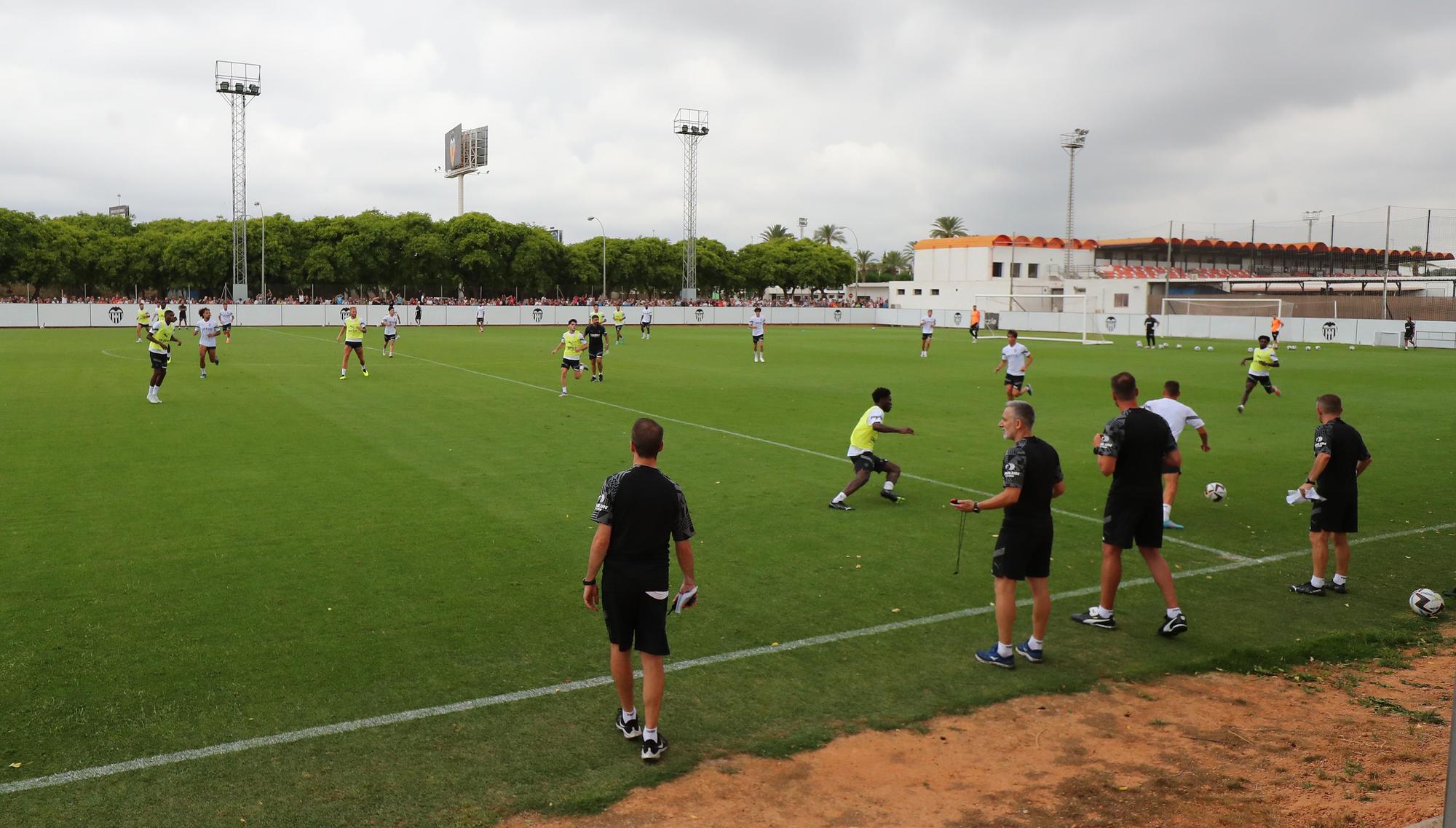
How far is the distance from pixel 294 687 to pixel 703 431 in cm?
1235

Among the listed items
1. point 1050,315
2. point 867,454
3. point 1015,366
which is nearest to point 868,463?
Result: point 867,454

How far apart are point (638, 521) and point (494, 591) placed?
3.59 meters

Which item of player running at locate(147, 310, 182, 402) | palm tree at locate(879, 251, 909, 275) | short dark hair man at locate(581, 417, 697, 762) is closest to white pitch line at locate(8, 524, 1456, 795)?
short dark hair man at locate(581, 417, 697, 762)

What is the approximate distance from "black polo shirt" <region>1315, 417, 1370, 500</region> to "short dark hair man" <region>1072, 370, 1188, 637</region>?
6.61ft

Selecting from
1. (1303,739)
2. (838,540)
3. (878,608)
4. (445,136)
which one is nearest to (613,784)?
(878,608)

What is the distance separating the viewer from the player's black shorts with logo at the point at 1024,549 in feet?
24.5

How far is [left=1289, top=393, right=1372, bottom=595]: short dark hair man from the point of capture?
930 centimetres

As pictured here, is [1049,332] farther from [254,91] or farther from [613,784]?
[613,784]

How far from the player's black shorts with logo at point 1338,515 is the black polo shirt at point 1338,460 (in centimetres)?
3

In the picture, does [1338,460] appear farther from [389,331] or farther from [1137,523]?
[389,331]

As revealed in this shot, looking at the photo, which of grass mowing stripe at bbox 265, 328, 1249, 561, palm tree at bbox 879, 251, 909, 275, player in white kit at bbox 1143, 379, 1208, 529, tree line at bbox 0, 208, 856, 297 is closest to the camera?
grass mowing stripe at bbox 265, 328, 1249, 561

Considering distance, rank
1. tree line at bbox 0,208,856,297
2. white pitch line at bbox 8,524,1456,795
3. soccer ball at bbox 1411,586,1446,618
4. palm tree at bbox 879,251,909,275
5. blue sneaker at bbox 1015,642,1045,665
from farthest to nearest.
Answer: palm tree at bbox 879,251,909,275
tree line at bbox 0,208,856,297
soccer ball at bbox 1411,586,1446,618
blue sneaker at bbox 1015,642,1045,665
white pitch line at bbox 8,524,1456,795

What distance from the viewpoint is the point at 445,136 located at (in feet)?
351

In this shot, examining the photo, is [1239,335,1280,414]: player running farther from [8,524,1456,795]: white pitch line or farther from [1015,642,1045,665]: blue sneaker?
[1015,642,1045,665]: blue sneaker
